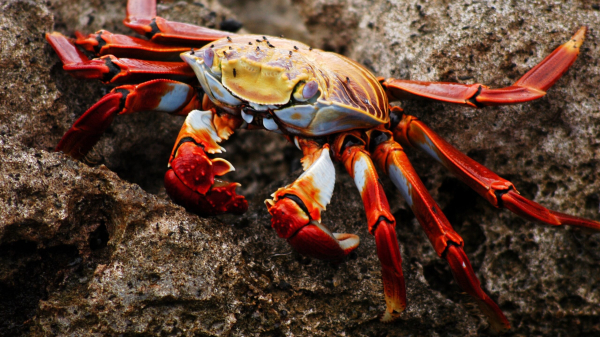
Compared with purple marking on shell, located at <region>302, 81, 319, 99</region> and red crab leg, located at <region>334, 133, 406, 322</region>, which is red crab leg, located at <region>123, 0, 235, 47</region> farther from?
red crab leg, located at <region>334, 133, 406, 322</region>

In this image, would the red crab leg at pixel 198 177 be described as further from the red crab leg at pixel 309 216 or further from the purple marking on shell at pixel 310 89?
the purple marking on shell at pixel 310 89

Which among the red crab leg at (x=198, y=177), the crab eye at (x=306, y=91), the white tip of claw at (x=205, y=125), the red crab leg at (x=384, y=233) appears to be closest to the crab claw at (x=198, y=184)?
the red crab leg at (x=198, y=177)

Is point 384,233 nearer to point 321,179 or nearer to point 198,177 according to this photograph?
point 321,179

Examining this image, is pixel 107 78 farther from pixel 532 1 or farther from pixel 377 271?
pixel 532 1

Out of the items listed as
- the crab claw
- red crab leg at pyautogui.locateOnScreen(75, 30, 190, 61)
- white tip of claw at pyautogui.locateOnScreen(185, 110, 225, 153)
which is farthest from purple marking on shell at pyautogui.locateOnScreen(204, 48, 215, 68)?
red crab leg at pyautogui.locateOnScreen(75, 30, 190, 61)

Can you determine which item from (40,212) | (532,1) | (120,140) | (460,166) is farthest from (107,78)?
(532,1)

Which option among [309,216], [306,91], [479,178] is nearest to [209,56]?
[306,91]
